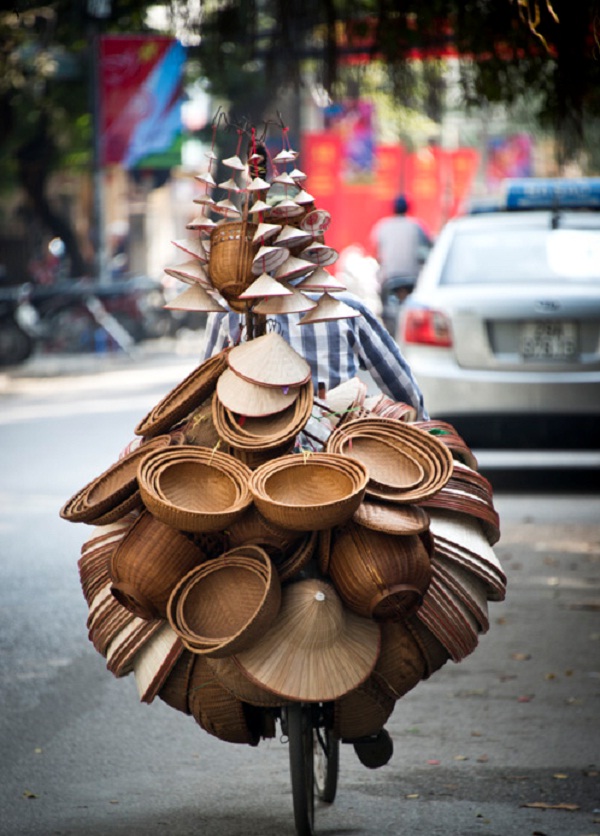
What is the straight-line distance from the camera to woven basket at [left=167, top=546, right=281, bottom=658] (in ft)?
11.0

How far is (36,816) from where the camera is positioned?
4156 mm

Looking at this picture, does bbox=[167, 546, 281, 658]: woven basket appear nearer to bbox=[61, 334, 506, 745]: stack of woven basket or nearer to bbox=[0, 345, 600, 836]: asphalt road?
bbox=[61, 334, 506, 745]: stack of woven basket

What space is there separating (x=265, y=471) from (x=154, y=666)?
0.62m

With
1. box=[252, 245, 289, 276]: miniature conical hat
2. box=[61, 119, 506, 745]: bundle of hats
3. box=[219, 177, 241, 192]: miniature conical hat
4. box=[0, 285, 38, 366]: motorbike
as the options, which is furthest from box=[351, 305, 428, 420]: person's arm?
box=[0, 285, 38, 366]: motorbike

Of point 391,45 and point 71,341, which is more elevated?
point 391,45

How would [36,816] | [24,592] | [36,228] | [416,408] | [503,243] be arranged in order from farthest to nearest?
[36,228], [503,243], [24,592], [416,408], [36,816]

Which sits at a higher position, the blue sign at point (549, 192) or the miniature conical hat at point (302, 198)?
the miniature conical hat at point (302, 198)

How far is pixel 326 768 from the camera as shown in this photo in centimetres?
423

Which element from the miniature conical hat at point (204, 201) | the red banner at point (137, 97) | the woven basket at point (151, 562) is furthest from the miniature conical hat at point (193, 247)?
the red banner at point (137, 97)

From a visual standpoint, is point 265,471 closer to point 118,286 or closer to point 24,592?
point 24,592

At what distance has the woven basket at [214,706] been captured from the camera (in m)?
3.62

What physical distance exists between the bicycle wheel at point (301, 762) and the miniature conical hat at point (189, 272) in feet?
3.60

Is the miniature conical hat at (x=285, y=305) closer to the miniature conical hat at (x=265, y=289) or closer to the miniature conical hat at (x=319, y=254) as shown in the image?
the miniature conical hat at (x=265, y=289)

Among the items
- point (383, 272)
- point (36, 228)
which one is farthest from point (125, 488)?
point (36, 228)
